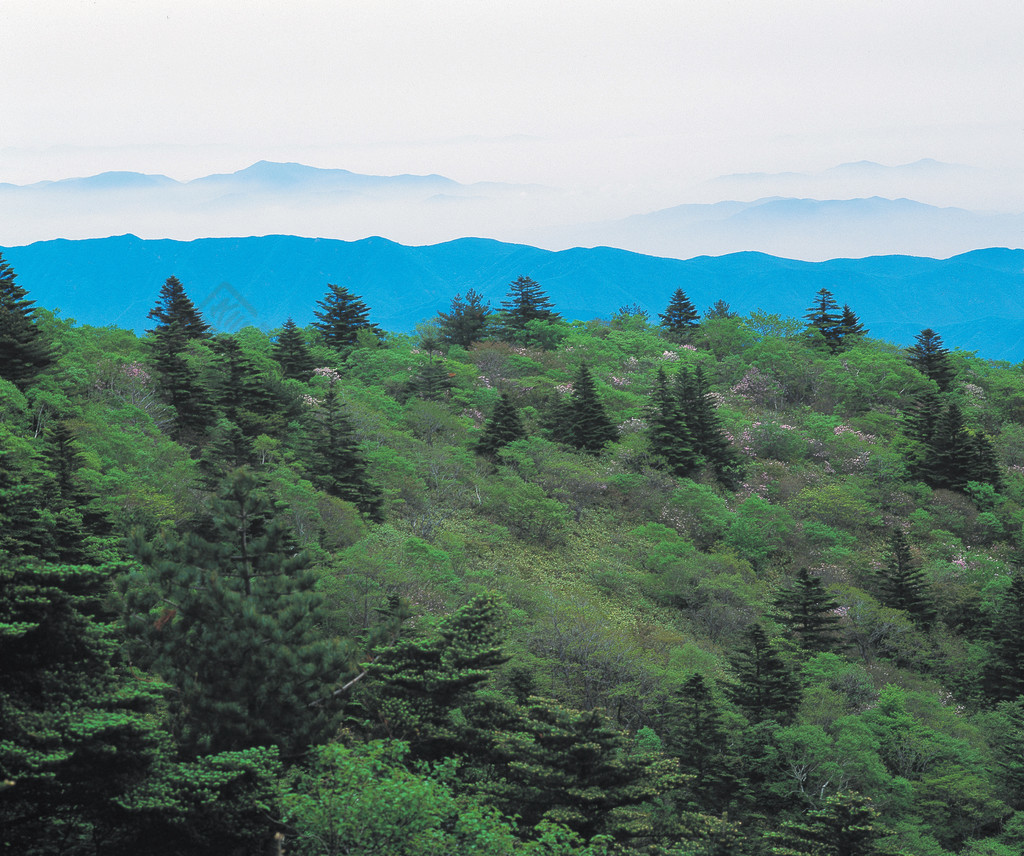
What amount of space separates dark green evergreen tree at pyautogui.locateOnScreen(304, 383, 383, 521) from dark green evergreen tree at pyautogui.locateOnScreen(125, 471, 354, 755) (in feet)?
50.7

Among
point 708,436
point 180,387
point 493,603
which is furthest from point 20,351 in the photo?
point 708,436

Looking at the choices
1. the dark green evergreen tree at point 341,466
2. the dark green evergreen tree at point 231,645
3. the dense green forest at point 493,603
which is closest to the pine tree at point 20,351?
the dense green forest at point 493,603

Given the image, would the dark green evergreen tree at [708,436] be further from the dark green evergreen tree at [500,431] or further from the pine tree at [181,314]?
the pine tree at [181,314]

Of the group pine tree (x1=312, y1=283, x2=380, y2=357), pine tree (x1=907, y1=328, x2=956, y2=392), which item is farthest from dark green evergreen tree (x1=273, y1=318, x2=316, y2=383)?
pine tree (x1=907, y1=328, x2=956, y2=392)

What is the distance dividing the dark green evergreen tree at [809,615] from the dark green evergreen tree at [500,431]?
58.4 feet

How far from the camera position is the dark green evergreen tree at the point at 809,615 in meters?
27.4

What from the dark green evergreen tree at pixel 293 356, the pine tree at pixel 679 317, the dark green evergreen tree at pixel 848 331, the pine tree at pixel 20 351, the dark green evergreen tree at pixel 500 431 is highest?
the pine tree at pixel 679 317

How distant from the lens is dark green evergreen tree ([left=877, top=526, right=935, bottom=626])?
32219mm

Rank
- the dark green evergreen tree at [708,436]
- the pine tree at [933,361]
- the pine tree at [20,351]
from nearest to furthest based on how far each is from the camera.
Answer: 1. the pine tree at [20,351]
2. the dark green evergreen tree at [708,436]
3. the pine tree at [933,361]

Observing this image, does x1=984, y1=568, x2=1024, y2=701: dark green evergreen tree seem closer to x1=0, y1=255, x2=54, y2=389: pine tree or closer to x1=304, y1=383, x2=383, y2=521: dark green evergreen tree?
x1=304, y1=383, x2=383, y2=521: dark green evergreen tree

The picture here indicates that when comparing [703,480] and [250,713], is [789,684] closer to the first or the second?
[250,713]

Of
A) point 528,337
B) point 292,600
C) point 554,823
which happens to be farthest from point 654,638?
point 528,337

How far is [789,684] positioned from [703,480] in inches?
857

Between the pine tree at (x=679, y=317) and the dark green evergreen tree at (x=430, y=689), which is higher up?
the pine tree at (x=679, y=317)
